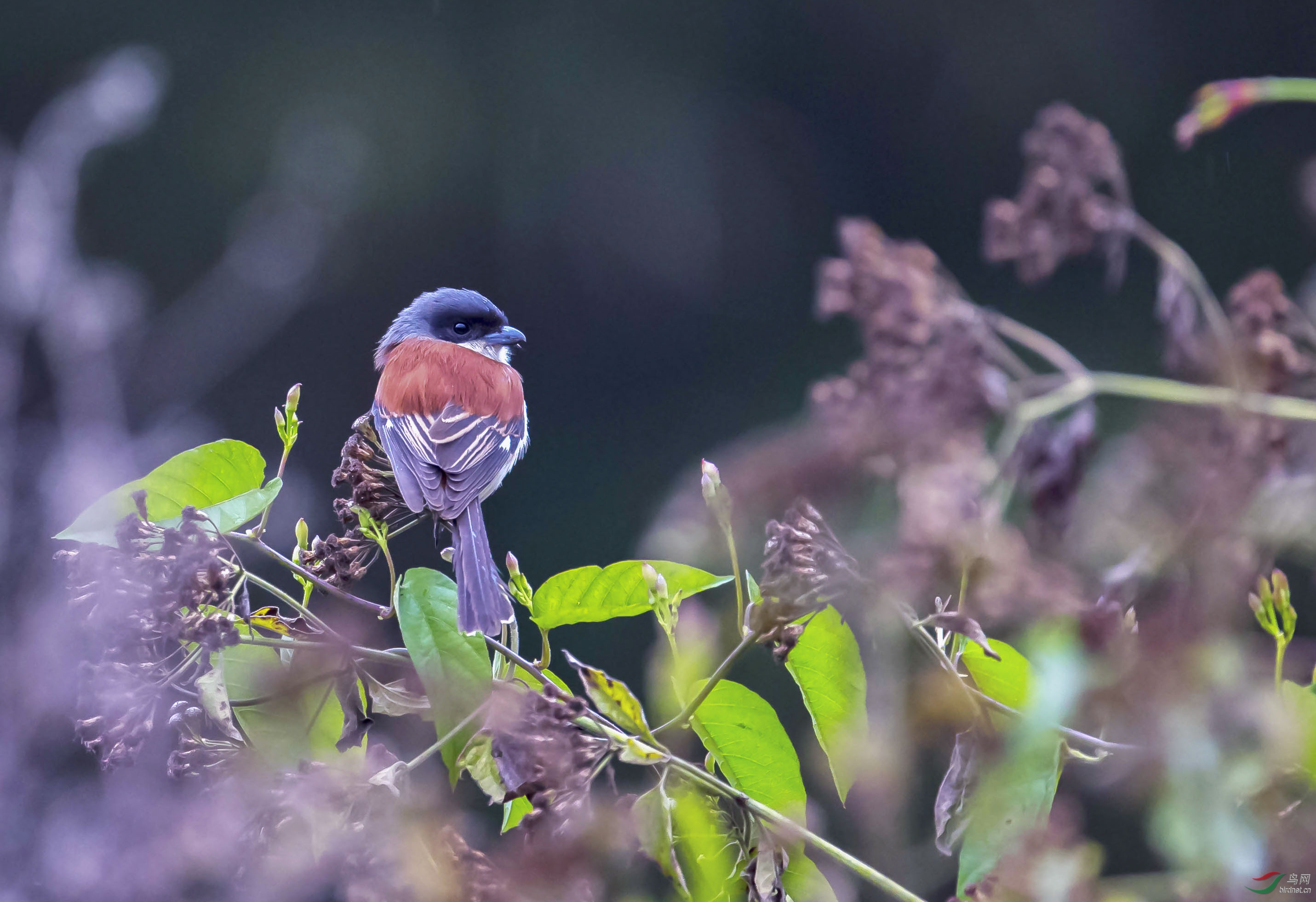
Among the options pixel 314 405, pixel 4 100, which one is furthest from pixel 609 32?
pixel 4 100

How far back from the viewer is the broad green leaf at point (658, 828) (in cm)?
68

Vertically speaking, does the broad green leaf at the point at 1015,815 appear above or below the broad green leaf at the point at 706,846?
above

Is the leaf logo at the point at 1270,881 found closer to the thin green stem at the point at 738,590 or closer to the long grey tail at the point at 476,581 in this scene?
the thin green stem at the point at 738,590

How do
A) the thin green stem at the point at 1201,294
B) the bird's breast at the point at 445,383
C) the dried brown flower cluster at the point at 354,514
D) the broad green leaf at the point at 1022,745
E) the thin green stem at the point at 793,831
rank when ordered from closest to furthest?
1. the broad green leaf at the point at 1022,745
2. the thin green stem at the point at 1201,294
3. the thin green stem at the point at 793,831
4. the dried brown flower cluster at the point at 354,514
5. the bird's breast at the point at 445,383

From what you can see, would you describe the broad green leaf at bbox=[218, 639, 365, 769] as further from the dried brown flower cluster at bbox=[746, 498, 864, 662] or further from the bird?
the dried brown flower cluster at bbox=[746, 498, 864, 662]

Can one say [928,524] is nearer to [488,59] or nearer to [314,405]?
[314,405]

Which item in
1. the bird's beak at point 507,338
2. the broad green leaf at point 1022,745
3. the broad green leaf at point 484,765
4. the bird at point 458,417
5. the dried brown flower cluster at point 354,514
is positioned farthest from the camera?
the bird's beak at point 507,338

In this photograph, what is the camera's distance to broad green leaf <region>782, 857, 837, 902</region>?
2.48 ft

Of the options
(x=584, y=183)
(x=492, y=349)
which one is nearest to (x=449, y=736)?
(x=492, y=349)

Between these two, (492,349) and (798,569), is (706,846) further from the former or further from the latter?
(492,349)

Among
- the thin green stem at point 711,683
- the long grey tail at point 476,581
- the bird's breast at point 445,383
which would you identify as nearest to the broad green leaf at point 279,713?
the long grey tail at point 476,581

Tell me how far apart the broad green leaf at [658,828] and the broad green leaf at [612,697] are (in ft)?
0.15

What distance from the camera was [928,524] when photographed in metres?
0.42

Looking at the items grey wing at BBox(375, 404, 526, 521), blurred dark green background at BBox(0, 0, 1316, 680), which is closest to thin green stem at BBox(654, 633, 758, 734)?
grey wing at BBox(375, 404, 526, 521)
